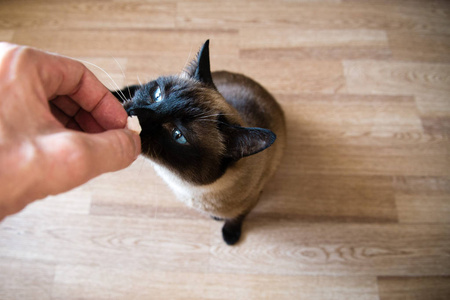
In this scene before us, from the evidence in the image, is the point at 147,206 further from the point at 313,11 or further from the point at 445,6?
the point at 445,6

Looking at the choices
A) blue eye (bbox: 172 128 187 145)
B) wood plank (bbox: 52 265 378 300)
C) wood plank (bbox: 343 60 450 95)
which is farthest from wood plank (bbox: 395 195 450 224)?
blue eye (bbox: 172 128 187 145)

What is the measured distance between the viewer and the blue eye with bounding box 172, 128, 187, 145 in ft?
3.10

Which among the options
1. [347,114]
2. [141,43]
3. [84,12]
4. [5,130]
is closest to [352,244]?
[347,114]

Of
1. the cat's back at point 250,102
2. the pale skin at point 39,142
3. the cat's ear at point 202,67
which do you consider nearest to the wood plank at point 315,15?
the cat's back at point 250,102

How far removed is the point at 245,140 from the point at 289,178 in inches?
32.7

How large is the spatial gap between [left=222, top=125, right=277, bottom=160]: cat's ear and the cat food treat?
0.29 m

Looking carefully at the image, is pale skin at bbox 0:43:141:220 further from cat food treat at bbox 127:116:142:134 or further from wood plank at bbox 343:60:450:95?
wood plank at bbox 343:60:450:95

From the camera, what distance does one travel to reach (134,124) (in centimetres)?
86

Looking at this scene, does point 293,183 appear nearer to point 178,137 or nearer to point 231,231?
point 231,231

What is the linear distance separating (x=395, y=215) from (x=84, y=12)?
2.42 metres

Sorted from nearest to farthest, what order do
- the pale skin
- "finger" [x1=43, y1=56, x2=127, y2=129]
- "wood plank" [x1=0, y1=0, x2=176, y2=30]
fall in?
the pale skin, "finger" [x1=43, y1=56, x2=127, y2=129], "wood plank" [x1=0, y1=0, x2=176, y2=30]

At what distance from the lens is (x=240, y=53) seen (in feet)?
6.31

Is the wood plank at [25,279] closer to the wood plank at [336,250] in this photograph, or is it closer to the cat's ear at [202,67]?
the wood plank at [336,250]

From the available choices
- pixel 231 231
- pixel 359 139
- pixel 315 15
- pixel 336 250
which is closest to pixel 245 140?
pixel 231 231
